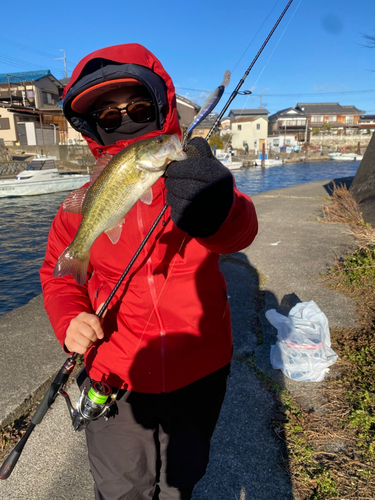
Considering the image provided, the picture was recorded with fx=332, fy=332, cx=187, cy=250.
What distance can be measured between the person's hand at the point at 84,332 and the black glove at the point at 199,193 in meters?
0.66

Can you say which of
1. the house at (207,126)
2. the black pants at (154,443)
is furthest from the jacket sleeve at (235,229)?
the black pants at (154,443)

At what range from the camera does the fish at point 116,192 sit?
4.77 ft

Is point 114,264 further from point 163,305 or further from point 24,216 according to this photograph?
point 24,216

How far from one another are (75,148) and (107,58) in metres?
40.0

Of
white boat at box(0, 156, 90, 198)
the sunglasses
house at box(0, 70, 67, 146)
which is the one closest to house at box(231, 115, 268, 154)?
house at box(0, 70, 67, 146)

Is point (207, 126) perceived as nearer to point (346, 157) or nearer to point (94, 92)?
point (346, 157)

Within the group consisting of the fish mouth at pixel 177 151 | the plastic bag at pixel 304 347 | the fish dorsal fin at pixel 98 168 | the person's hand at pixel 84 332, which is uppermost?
the fish mouth at pixel 177 151

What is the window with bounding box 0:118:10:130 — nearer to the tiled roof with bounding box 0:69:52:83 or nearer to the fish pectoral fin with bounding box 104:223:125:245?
the tiled roof with bounding box 0:69:52:83

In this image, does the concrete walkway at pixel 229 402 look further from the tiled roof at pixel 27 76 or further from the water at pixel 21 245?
the tiled roof at pixel 27 76

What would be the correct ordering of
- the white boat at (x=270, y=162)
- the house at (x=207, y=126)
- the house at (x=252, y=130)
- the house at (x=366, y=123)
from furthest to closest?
the house at (x=366, y=123) < the house at (x=252, y=130) < the white boat at (x=270, y=162) < the house at (x=207, y=126)

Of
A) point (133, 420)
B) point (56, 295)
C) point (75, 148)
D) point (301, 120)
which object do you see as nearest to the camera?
point (133, 420)

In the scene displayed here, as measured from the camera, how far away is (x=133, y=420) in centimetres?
173

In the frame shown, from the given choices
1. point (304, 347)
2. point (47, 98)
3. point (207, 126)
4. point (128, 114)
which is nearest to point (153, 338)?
point (128, 114)

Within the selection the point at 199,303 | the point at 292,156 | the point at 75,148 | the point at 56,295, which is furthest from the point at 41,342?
the point at 292,156
